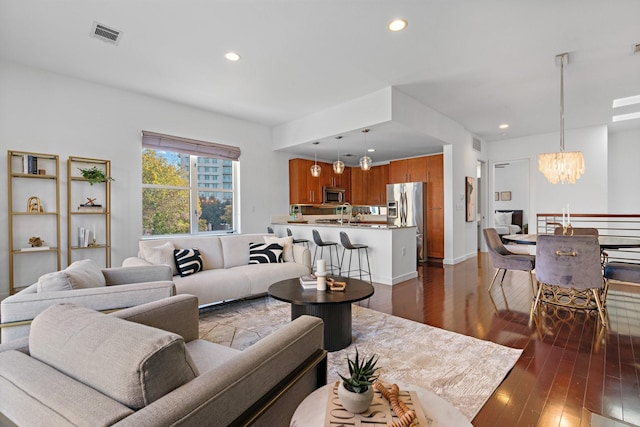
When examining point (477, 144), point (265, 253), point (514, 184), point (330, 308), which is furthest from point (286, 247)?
point (514, 184)

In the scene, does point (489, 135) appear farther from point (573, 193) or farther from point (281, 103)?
point (281, 103)

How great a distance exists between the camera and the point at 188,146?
17.3ft

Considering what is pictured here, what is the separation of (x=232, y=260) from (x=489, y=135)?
6.92 metres

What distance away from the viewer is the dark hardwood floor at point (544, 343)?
5.74 ft

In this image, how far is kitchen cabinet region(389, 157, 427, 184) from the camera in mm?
6964

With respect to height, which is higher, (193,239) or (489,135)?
(489,135)

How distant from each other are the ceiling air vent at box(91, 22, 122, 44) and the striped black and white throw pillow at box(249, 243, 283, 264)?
2812 millimetres

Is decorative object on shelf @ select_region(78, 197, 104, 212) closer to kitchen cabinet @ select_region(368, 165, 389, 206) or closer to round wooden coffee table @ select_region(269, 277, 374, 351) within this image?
round wooden coffee table @ select_region(269, 277, 374, 351)

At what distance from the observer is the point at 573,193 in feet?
22.6

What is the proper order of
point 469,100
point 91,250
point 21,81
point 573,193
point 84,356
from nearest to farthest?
point 84,356 → point 21,81 → point 91,250 → point 469,100 → point 573,193

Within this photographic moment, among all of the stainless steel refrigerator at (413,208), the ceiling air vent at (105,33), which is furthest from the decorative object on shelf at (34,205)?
the stainless steel refrigerator at (413,208)

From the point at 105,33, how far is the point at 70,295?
9.16 ft

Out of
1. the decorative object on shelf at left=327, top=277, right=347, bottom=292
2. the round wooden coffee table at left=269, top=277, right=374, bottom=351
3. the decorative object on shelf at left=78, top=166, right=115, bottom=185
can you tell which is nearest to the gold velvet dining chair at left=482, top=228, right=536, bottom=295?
the round wooden coffee table at left=269, top=277, right=374, bottom=351

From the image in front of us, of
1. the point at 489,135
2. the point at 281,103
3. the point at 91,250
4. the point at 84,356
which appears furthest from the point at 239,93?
the point at 489,135
